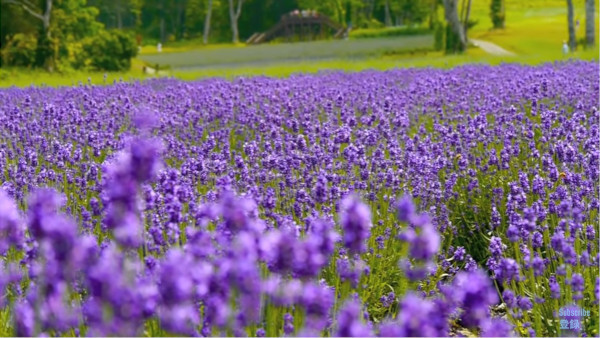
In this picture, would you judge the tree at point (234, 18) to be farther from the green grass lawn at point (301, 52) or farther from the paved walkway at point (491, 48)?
the paved walkway at point (491, 48)

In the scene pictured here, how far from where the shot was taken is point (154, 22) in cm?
5634

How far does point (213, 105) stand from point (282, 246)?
566 cm

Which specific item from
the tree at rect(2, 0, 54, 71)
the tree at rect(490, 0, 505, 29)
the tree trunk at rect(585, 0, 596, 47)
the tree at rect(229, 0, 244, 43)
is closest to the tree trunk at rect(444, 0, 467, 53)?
the tree trunk at rect(585, 0, 596, 47)

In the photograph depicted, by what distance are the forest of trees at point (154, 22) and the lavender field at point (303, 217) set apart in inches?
663

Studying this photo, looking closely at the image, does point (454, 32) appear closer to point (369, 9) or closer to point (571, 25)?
point (571, 25)

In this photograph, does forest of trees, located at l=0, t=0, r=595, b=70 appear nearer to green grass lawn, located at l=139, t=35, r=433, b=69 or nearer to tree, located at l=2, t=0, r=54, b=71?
tree, located at l=2, t=0, r=54, b=71

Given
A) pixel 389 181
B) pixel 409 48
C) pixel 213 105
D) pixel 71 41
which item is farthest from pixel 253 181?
pixel 409 48

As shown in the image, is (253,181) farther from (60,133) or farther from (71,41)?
(71,41)

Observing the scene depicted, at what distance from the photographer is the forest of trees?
2542 cm

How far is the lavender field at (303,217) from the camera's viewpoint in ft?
5.91

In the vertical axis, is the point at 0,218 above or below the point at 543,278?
above

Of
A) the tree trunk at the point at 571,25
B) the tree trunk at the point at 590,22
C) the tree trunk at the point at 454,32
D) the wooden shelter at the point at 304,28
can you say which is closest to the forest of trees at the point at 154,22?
the tree trunk at the point at 454,32

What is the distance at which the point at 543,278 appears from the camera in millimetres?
3920

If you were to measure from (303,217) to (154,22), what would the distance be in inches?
2141
